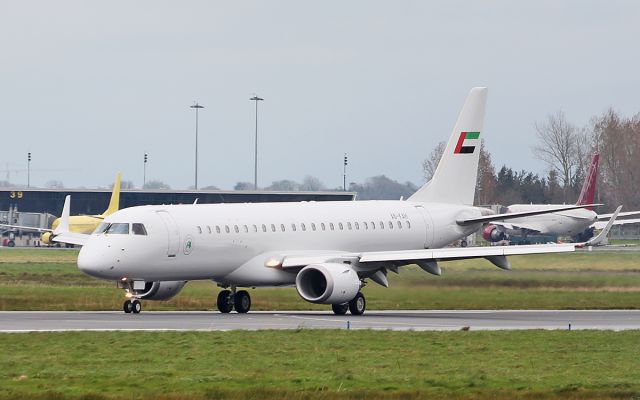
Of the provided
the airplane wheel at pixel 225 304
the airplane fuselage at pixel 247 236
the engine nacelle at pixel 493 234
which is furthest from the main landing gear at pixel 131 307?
the engine nacelle at pixel 493 234

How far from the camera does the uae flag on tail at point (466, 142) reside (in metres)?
56.2

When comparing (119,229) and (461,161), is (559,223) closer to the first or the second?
(461,161)

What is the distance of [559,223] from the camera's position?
4919 inches

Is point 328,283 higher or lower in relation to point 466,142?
lower

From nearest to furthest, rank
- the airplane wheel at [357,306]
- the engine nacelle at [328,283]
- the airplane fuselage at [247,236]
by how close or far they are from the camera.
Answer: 1. the airplane fuselage at [247,236]
2. the engine nacelle at [328,283]
3. the airplane wheel at [357,306]

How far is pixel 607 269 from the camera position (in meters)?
68.9

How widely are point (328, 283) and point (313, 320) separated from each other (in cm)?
275

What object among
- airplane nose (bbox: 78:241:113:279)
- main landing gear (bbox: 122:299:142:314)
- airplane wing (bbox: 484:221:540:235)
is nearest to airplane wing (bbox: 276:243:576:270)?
main landing gear (bbox: 122:299:142:314)

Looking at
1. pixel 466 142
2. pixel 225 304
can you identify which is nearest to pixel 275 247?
pixel 225 304

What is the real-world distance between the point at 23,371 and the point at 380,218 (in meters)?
27.3

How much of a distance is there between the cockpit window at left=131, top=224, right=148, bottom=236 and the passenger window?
0.61 feet

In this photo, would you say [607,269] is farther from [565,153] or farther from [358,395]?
[565,153]

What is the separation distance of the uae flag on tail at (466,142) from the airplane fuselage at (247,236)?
2.70 metres

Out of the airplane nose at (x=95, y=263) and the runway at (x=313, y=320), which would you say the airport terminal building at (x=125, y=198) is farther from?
the airplane nose at (x=95, y=263)
